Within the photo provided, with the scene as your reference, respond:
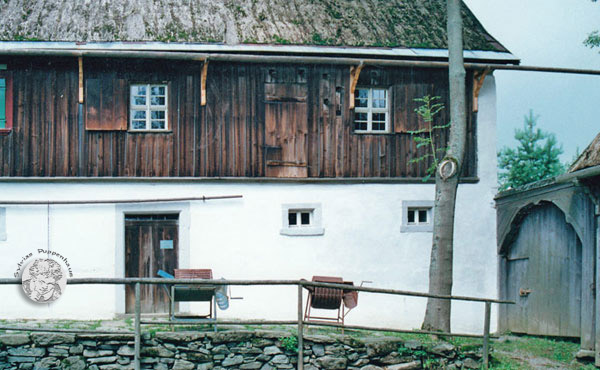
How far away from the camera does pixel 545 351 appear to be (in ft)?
44.0

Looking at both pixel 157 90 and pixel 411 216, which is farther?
pixel 411 216

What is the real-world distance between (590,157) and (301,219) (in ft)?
18.5

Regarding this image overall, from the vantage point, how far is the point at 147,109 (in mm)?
15641

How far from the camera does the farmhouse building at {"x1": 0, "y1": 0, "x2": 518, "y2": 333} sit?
1518 centimetres

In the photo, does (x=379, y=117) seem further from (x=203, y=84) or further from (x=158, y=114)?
(x=158, y=114)

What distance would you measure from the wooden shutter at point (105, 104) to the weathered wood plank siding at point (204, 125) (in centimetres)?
3

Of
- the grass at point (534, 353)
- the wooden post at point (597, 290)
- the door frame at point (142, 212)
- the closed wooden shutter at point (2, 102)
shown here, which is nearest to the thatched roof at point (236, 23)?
the closed wooden shutter at point (2, 102)

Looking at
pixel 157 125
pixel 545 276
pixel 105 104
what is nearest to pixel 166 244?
pixel 157 125

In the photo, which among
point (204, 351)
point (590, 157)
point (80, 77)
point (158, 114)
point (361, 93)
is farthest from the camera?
point (361, 93)

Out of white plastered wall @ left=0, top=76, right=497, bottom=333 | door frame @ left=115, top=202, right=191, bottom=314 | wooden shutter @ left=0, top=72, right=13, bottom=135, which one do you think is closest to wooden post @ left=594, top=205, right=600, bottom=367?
white plastered wall @ left=0, top=76, right=497, bottom=333

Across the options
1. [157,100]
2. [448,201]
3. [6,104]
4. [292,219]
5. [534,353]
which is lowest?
[534,353]

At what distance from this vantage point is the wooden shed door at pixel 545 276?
1377 centimetres

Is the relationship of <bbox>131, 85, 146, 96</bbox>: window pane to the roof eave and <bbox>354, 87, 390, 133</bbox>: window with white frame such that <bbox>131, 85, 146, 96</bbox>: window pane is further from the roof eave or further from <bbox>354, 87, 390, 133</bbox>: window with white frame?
<bbox>354, 87, 390, 133</bbox>: window with white frame

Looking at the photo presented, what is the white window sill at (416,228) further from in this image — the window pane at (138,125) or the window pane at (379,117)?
the window pane at (138,125)
